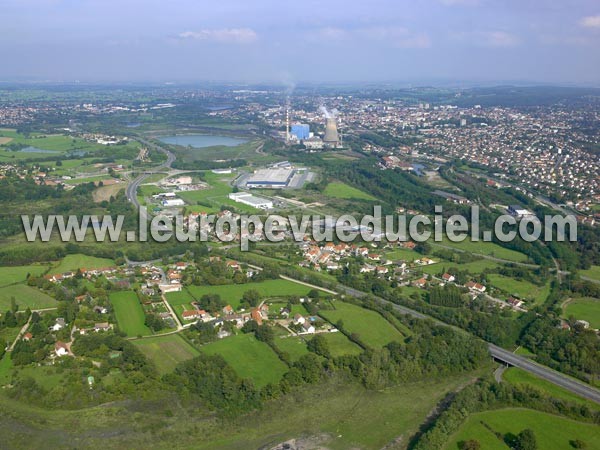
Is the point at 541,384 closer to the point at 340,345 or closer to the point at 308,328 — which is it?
the point at 340,345

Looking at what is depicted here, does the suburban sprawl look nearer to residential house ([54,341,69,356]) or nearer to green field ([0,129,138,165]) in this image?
residential house ([54,341,69,356])

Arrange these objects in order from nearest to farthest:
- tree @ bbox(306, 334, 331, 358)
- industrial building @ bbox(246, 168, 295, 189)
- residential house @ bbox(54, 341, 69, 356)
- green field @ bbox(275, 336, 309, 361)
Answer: residential house @ bbox(54, 341, 69, 356)
tree @ bbox(306, 334, 331, 358)
green field @ bbox(275, 336, 309, 361)
industrial building @ bbox(246, 168, 295, 189)

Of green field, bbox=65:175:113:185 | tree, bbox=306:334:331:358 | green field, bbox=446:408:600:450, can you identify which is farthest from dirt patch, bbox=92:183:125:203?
green field, bbox=446:408:600:450

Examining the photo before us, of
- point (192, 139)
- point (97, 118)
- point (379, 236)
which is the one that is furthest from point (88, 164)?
Result: point (97, 118)

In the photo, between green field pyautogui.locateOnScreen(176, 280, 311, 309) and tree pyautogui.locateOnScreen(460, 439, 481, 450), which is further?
green field pyautogui.locateOnScreen(176, 280, 311, 309)

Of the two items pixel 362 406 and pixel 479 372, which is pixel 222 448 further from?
pixel 479 372

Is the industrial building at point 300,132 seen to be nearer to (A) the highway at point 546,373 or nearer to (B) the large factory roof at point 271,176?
(B) the large factory roof at point 271,176
